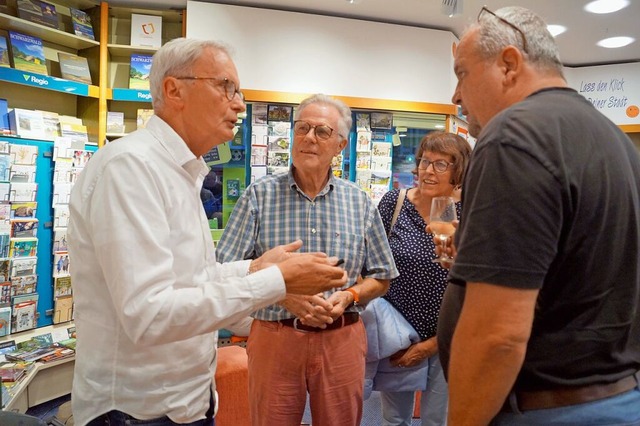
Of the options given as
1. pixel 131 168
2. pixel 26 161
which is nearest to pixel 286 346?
pixel 131 168

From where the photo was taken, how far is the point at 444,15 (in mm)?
4641

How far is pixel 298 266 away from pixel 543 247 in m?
0.61

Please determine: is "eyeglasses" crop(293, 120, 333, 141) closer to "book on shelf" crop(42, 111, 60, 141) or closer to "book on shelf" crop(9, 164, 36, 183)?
"book on shelf" crop(9, 164, 36, 183)

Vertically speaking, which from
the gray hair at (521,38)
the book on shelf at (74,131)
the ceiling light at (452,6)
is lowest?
the gray hair at (521,38)

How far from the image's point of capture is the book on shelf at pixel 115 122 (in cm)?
445

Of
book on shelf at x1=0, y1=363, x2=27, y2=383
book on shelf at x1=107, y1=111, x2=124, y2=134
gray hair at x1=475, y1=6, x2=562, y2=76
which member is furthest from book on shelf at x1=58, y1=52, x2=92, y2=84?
gray hair at x1=475, y1=6, x2=562, y2=76

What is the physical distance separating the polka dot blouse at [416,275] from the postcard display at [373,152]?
2.42 metres

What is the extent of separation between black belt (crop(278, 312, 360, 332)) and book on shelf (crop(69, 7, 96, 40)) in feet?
12.7

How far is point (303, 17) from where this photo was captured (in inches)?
178

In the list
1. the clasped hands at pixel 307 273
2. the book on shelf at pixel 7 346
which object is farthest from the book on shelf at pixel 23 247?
the clasped hands at pixel 307 273

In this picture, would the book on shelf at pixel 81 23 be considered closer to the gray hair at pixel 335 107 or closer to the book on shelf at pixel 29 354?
the book on shelf at pixel 29 354

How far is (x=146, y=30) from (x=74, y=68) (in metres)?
0.77

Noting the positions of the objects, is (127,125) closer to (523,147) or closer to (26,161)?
(26,161)

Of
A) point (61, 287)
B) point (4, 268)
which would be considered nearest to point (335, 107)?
point (4, 268)
